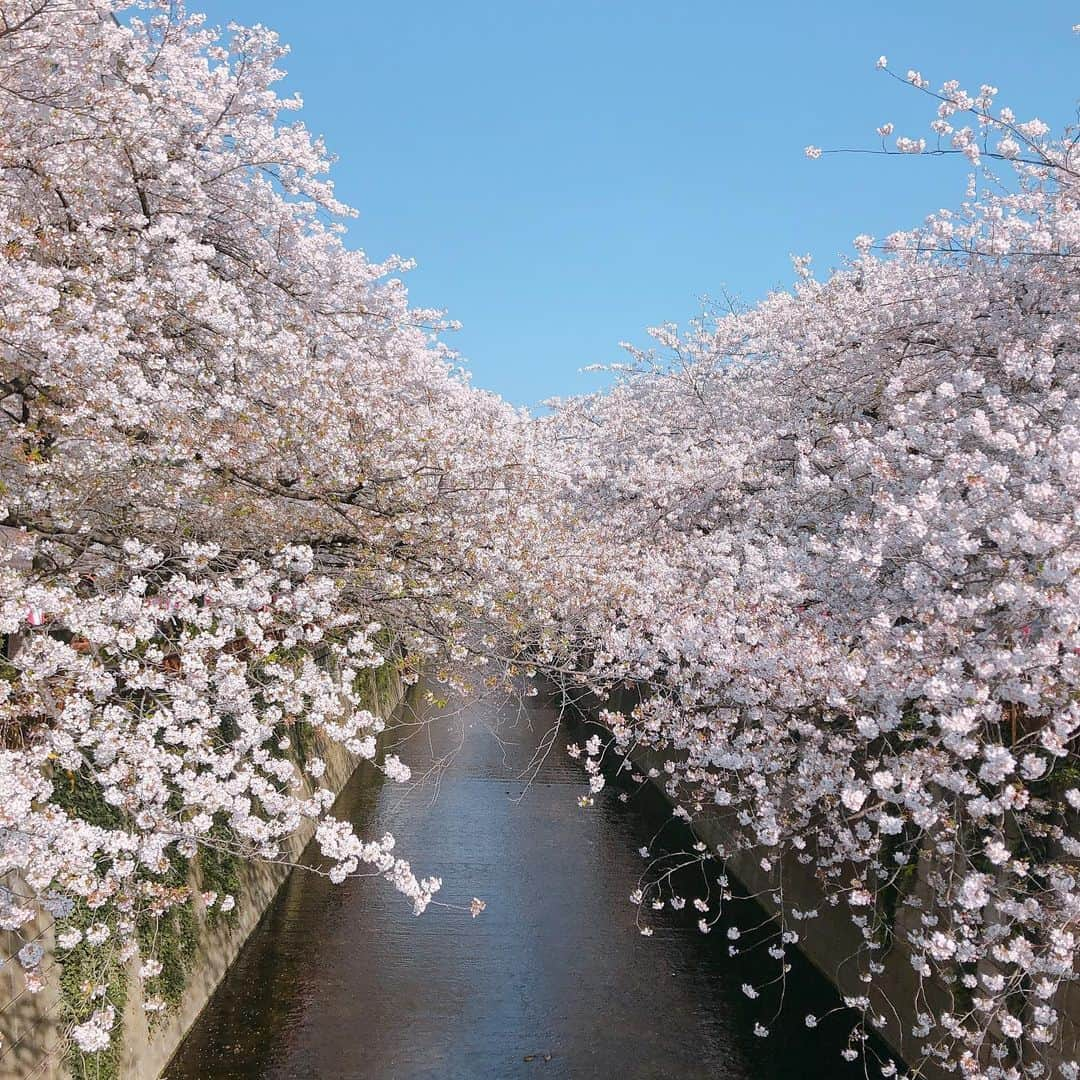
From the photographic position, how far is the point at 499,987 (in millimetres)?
11711

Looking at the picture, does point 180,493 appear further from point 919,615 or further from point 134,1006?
point 919,615

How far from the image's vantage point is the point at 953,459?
26.3 ft

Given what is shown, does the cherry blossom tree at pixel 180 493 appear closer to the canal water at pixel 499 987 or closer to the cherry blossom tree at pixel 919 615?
the canal water at pixel 499 987

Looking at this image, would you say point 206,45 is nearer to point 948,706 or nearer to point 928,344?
point 928,344

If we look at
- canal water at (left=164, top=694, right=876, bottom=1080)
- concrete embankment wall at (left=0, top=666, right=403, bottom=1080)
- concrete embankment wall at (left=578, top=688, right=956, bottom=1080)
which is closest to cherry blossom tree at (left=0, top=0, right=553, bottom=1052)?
concrete embankment wall at (left=0, top=666, right=403, bottom=1080)

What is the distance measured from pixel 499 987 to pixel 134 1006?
448 cm

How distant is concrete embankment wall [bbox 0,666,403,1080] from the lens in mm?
6891

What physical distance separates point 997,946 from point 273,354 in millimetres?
8868

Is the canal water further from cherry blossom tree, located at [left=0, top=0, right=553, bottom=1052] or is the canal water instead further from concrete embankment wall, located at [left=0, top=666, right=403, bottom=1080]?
cherry blossom tree, located at [left=0, top=0, right=553, bottom=1052]

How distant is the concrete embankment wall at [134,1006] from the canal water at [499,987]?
248 millimetres

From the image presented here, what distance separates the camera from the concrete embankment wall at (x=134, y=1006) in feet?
22.6

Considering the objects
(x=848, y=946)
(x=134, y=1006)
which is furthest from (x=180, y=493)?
(x=848, y=946)

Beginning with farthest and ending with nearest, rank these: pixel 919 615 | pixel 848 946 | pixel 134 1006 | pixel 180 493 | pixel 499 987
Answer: pixel 499 987
pixel 848 946
pixel 180 493
pixel 134 1006
pixel 919 615

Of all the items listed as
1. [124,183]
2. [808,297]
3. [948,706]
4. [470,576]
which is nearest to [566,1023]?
[470,576]
